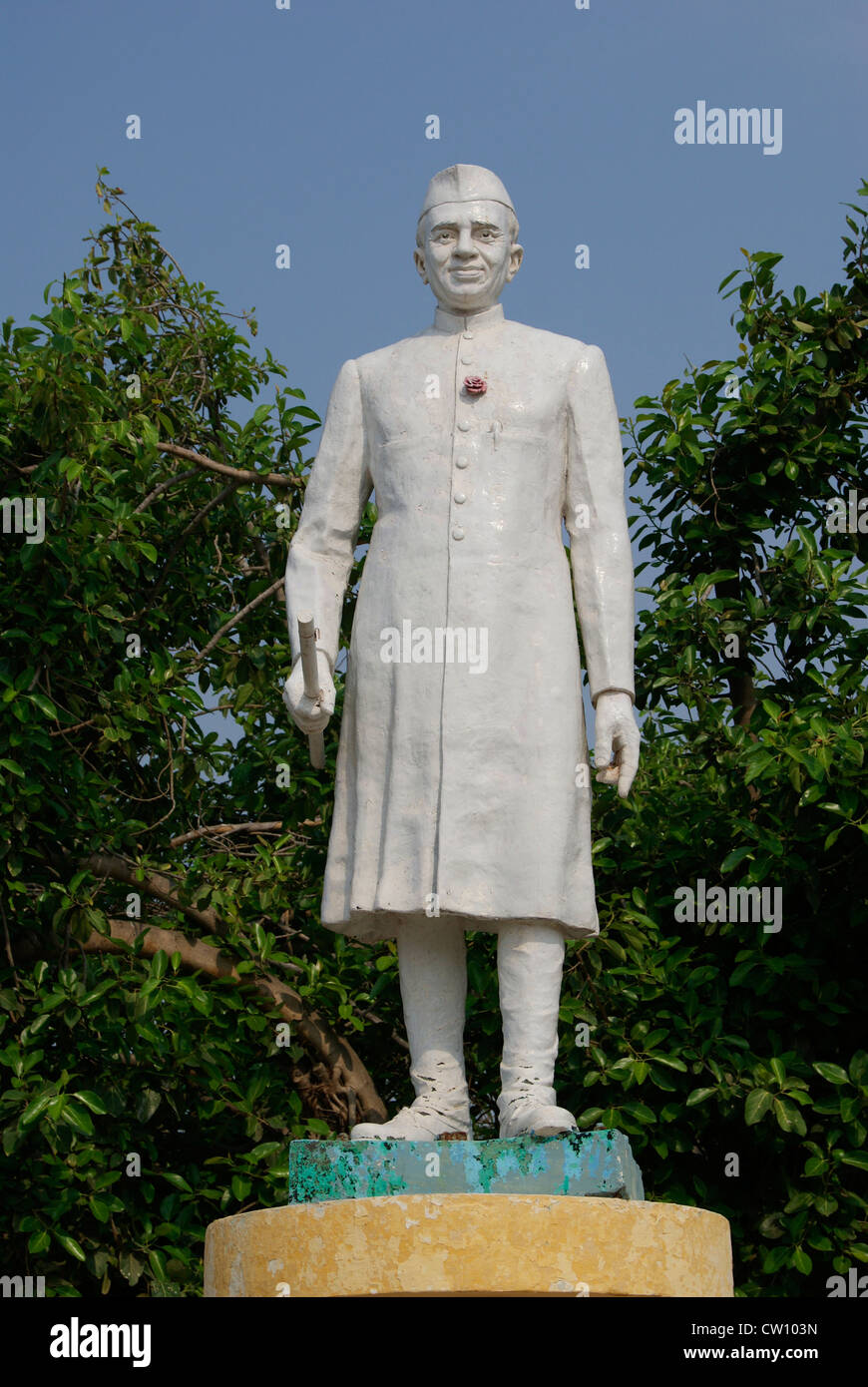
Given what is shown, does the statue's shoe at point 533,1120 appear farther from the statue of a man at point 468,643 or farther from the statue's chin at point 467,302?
the statue's chin at point 467,302

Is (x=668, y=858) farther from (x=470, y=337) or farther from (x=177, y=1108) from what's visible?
(x=470, y=337)

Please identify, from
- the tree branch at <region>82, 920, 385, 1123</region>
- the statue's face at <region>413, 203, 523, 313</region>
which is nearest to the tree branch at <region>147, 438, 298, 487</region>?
the tree branch at <region>82, 920, 385, 1123</region>

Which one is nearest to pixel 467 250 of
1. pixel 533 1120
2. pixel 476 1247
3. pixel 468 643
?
pixel 468 643

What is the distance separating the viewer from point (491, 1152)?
5762mm

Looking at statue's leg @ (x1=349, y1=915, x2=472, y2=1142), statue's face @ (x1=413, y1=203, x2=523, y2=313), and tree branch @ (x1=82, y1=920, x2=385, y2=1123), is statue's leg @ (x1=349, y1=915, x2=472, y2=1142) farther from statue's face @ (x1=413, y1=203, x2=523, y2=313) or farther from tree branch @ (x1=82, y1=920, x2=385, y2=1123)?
tree branch @ (x1=82, y1=920, x2=385, y2=1123)

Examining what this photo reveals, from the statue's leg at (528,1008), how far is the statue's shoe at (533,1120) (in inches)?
1.0

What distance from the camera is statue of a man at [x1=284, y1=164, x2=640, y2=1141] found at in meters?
6.23

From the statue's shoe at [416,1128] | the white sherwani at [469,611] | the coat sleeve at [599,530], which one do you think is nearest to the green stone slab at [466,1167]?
the statue's shoe at [416,1128]

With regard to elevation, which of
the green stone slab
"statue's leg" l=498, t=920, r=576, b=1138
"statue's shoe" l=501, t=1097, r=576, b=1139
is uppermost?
"statue's leg" l=498, t=920, r=576, b=1138

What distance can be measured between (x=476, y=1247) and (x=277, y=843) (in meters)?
4.84

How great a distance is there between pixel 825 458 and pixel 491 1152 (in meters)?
5.12

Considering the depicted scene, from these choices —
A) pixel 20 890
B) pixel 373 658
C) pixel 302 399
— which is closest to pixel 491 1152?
pixel 373 658

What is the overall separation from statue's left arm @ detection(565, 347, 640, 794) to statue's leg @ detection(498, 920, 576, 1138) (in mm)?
572

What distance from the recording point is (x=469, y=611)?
6375mm
